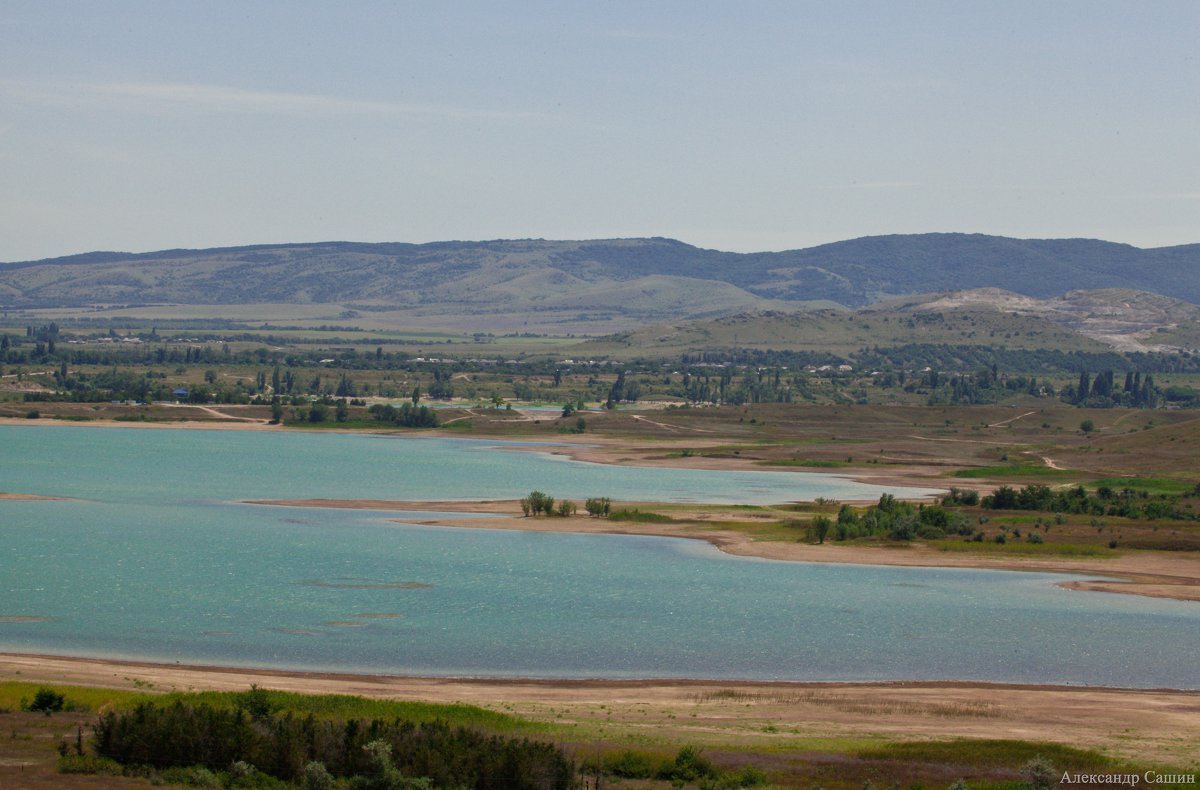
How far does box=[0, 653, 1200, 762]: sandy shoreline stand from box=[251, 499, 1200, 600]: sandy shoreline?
20.0 metres

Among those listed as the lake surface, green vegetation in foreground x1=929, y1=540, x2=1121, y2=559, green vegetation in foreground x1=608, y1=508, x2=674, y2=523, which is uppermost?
green vegetation in foreground x1=929, y1=540, x2=1121, y2=559

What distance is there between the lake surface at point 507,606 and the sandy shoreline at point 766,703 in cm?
193

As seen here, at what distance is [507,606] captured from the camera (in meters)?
53.3

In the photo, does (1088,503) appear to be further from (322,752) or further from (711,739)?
(322,752)

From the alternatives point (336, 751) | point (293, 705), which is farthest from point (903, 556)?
point (336, 751)

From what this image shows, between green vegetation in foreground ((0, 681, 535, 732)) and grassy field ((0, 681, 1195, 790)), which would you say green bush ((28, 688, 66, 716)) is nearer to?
green vegetation in foreground ((0, 681, 535, 732))

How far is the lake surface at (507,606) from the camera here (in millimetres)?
45000

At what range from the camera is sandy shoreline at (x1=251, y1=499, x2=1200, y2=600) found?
61.4 m

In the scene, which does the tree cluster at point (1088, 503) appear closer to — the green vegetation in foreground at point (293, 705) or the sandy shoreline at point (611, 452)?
the sandy shoreline at point (611, 452)

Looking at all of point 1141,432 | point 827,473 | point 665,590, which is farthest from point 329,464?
point 1141,432

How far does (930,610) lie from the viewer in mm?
54938

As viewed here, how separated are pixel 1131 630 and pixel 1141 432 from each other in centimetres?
8052

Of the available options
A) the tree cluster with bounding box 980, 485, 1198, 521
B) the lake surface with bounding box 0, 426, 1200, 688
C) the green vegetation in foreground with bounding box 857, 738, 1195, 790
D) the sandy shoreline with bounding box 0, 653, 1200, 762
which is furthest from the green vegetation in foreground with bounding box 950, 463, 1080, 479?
the green vegetation in foreground with bounding box 857, 738, 1195, 790

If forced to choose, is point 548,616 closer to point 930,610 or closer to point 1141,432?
point 930,610
